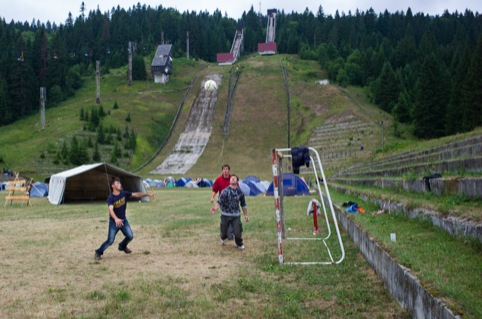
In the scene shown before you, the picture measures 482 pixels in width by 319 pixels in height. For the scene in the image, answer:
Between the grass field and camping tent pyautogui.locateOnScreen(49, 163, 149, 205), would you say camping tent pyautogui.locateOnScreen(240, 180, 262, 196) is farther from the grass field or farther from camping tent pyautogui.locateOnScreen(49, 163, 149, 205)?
the grass field

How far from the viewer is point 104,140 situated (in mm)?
69562

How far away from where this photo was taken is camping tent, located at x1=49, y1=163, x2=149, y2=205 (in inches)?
1216

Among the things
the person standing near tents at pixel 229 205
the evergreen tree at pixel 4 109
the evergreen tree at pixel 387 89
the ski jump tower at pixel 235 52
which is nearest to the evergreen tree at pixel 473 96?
the evergreen tree at pixel 387 89

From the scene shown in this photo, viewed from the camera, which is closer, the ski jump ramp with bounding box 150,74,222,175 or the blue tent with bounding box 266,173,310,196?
the blue tent with bounding box 266,173,310,196

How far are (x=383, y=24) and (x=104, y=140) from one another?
11891cm

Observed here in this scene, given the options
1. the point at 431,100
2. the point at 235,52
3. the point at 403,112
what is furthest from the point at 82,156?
the point at 235,52

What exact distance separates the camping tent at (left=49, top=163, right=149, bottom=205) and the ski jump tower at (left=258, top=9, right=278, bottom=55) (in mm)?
116038

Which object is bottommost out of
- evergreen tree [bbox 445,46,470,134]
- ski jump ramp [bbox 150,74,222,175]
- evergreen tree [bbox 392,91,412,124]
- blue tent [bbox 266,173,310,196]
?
ski jump ramp [bbox 150,74,222,175]

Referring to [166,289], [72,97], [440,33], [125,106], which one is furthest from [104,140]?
[440,33]

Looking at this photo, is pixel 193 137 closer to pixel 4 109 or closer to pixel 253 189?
pixel 4 109

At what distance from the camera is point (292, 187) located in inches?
1404

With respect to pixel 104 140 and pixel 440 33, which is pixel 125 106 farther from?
pixel 440 33

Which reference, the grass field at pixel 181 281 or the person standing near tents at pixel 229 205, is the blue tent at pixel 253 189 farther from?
the person standing near tents at pixel 229 205

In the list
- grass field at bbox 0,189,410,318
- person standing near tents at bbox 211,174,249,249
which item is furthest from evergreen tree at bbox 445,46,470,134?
person standing near tents at bbox 211,174,249,249
